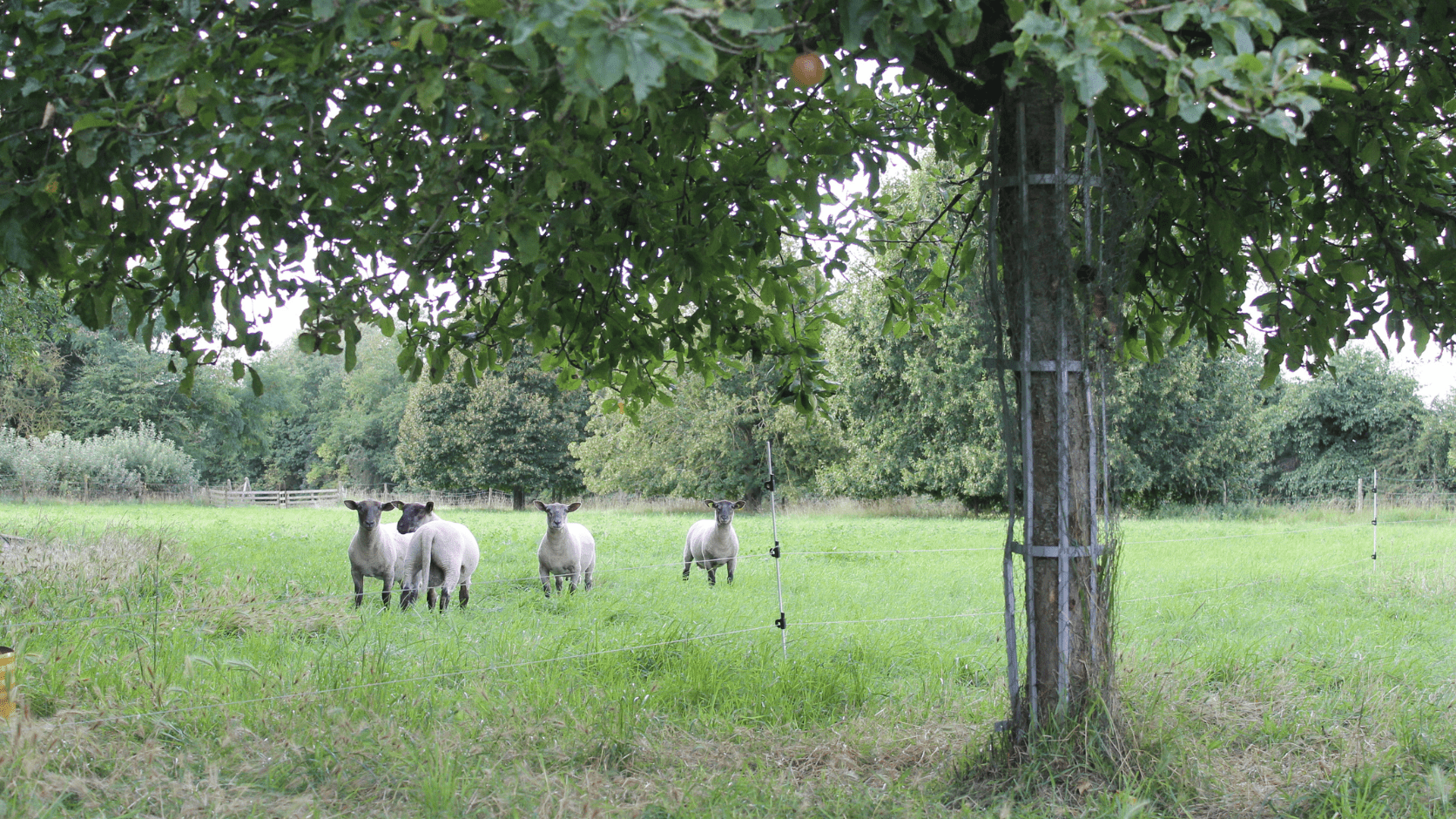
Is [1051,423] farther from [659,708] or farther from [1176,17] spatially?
[659,708]

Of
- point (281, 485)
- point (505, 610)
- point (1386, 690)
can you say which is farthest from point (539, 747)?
point (281, 485)

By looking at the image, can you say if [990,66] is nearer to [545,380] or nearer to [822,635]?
[822,635]

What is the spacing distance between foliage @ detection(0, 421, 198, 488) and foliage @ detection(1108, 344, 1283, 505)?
40898 millimetres

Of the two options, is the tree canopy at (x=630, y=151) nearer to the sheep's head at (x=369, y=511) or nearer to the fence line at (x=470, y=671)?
the fence line at (x=470, y=671)

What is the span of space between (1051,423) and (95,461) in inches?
1836

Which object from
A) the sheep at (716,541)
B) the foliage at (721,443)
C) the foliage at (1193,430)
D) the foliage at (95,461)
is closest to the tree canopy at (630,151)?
the sheep at (716,541)

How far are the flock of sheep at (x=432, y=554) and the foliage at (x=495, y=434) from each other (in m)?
29.1

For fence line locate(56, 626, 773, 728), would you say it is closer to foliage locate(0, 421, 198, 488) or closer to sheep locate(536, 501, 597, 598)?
sheep locate(536, 501, 597, 598)

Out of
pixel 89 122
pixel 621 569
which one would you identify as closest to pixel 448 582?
pixel 621 569

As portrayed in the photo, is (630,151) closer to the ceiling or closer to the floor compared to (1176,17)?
closer to the ceiling

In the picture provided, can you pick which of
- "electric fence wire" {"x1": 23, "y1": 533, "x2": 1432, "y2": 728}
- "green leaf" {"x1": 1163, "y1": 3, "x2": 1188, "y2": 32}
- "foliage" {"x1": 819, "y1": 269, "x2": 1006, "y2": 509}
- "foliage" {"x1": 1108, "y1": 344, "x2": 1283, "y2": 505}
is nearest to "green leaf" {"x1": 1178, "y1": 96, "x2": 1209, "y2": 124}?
"green leaf" {"x1": 1163, "y1": 3, "x2": 1188, "y2": 32}

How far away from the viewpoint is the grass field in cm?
384

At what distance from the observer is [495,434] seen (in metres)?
41.2

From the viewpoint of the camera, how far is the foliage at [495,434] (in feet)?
134
